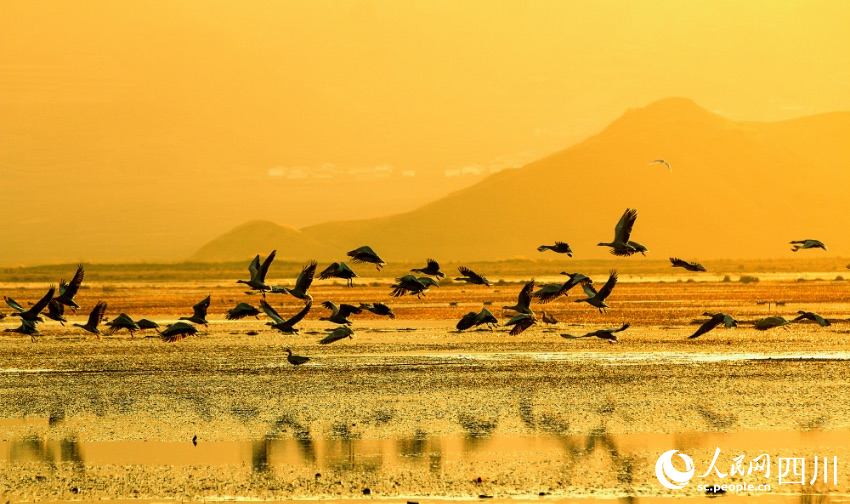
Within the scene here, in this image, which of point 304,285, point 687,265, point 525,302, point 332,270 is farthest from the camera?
point 525,302

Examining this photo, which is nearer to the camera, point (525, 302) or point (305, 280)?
point (305, 280)

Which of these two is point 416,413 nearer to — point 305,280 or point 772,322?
point 305,280

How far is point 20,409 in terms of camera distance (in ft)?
76.7

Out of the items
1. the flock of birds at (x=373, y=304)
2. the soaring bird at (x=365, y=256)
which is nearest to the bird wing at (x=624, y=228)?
the flock of birds at (x=373, y=304)

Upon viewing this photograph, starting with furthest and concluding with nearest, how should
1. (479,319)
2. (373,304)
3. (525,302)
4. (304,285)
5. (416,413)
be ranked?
(525,302) → (479,319) → (373,304) → (304,285) → (416,413)

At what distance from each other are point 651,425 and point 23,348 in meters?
22.6

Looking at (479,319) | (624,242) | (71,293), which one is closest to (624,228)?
(624,242)

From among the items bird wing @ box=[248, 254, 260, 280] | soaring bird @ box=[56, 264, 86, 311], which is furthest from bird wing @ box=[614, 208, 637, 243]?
soaring bird @ box=[56, 264, 86, 311]

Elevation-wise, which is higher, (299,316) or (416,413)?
(299,316)

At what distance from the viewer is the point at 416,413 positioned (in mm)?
22109

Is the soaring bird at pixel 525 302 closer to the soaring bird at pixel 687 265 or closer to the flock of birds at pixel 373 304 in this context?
the flock of birds at pixel 373 304

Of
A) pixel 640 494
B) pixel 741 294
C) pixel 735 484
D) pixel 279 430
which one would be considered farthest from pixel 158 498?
pixel 741 294

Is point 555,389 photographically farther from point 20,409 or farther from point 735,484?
point 20,409

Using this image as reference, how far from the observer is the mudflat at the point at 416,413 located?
16.6 meters
